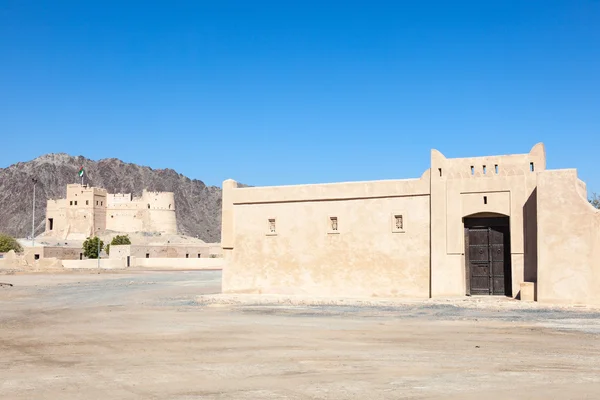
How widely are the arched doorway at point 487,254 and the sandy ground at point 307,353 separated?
243 cm

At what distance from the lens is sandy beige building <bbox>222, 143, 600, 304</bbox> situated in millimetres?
19547

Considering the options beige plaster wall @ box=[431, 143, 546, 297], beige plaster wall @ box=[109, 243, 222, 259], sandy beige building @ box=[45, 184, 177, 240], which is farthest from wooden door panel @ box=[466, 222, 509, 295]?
sandy beige building @ box=[45, 184, 177, 240]

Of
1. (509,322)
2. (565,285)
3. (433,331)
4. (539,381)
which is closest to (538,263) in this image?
(565,285)

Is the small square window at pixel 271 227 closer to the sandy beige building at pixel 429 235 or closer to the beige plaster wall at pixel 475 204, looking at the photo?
the sandy beige building at pixel 429 235

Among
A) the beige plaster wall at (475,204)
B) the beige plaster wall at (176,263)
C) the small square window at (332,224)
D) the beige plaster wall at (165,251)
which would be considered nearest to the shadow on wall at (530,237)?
the beige plaster wall at (475,204)

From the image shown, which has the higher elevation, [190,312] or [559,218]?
[559,218]

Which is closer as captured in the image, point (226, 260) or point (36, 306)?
point (36, 306)

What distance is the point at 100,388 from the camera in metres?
8.26

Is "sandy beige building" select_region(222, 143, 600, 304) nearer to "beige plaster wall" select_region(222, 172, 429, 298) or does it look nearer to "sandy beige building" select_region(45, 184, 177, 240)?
"beige plaster wall" select_region(222, 172, 429, 298)

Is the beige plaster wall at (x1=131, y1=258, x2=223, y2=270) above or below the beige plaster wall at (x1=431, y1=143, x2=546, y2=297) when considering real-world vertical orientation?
below

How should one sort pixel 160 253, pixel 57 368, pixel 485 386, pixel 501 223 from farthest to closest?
pixel 160 253
pixel 501 223
pixel 57 368
pixel 485 386

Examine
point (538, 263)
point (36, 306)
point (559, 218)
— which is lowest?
point (36, 306)

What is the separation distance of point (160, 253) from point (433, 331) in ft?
226

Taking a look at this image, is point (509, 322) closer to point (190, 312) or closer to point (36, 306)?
point (190, 312)
